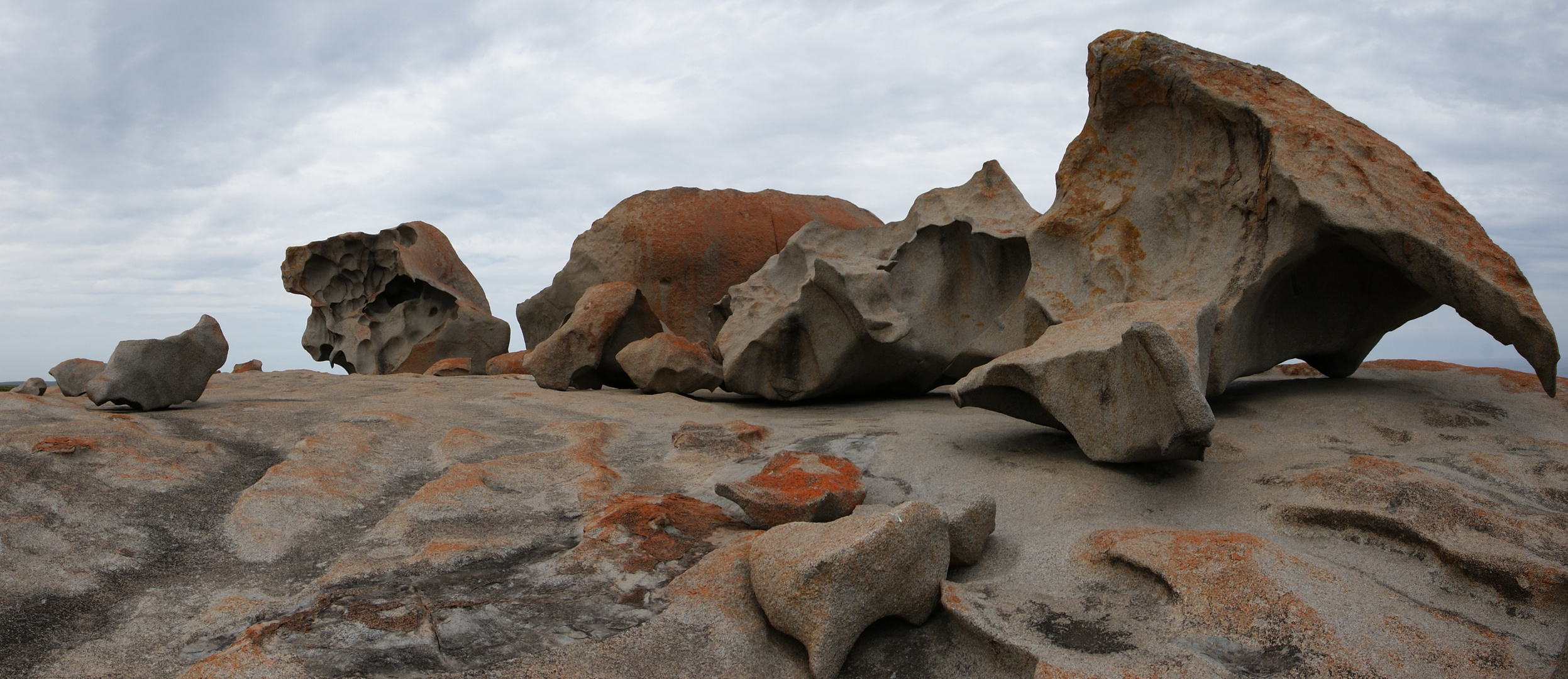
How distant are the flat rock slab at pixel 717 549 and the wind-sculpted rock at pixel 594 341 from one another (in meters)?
2.52

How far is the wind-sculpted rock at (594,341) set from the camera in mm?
6422

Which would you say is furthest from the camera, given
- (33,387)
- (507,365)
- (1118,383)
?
(507,365)

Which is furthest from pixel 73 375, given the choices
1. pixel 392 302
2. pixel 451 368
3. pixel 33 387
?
pixel 392 302

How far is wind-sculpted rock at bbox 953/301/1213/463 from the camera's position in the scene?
2.67m

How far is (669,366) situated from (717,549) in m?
3.46

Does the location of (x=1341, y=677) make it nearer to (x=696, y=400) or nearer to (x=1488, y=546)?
(x=1488, y=546)

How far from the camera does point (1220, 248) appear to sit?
13.0ft

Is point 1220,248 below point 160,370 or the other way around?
the other way around

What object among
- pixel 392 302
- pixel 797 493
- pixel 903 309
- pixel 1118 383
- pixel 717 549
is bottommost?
pixel 717 549

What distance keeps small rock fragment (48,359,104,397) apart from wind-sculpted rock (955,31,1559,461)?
180 inches

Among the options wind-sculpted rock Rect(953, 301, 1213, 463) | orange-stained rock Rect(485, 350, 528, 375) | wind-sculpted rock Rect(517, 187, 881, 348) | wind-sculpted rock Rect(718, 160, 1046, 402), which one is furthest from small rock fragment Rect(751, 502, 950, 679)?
orange-stained rock Rect(485, 350, 528, 375)

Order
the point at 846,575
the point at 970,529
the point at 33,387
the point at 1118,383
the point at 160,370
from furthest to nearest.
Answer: the point at 33,387 → the point at 160,370 → the point at 1118,383 → the point at 970,529 → the point at 846,575

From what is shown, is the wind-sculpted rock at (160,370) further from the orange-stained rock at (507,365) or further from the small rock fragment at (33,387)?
the orange-stained rock at (507,365)

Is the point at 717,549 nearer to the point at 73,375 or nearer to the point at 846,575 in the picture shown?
the point at 846,575
